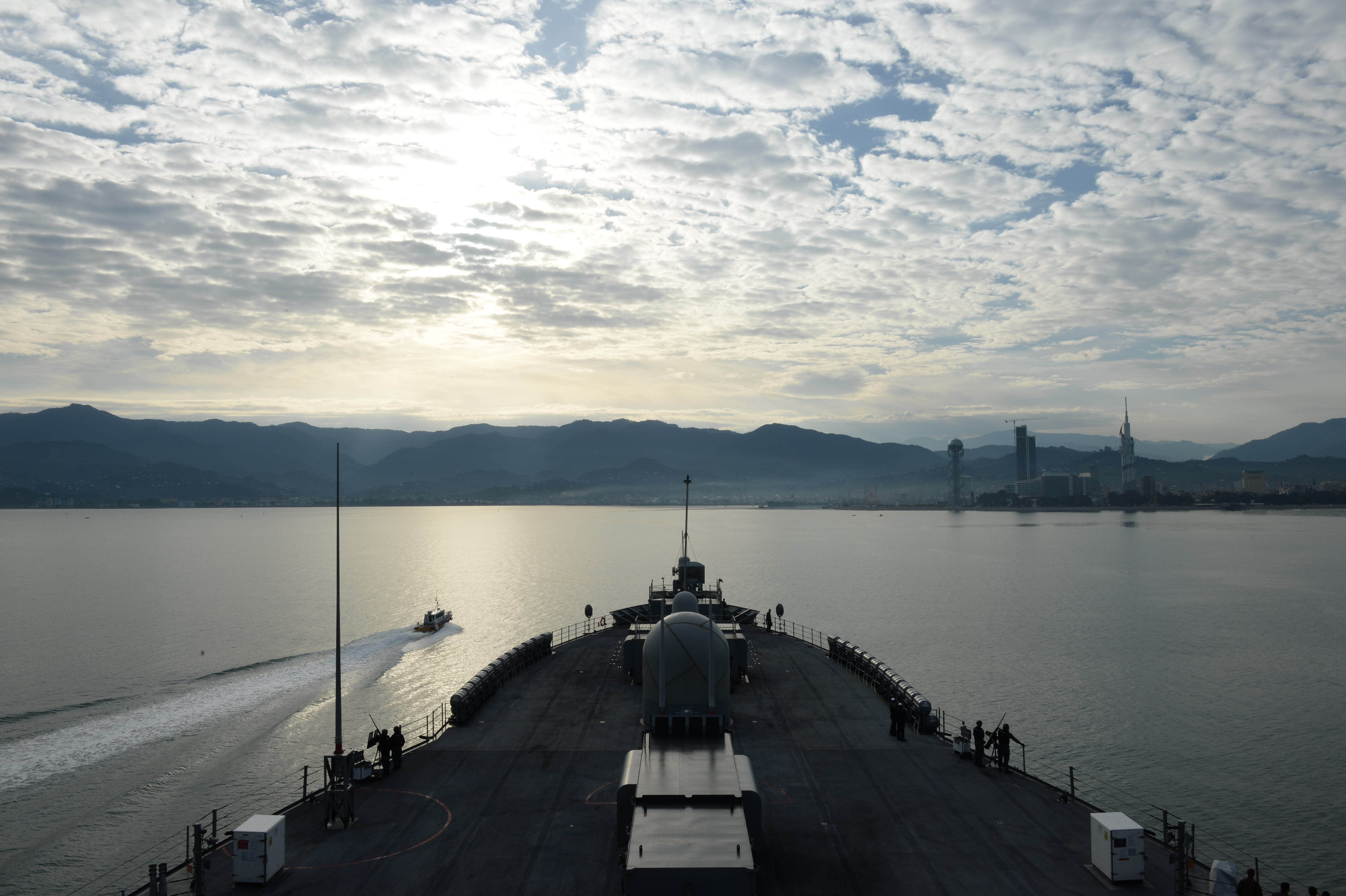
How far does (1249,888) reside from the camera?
17.7 metres

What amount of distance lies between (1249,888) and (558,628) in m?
75.6

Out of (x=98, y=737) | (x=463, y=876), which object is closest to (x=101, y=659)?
(x=98, y=737)

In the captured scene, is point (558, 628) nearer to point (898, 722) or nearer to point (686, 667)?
point (898, 722)

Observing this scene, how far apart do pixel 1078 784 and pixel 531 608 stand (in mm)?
75475

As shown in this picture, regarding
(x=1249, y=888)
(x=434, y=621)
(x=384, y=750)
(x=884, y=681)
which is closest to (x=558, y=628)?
(x=434, y=621)

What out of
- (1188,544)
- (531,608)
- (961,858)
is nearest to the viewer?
(961,858)

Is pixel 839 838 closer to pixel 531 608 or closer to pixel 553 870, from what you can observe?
pixel 553 870

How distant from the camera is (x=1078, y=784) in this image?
3906cm

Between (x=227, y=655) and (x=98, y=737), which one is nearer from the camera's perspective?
(x=98, y=737)

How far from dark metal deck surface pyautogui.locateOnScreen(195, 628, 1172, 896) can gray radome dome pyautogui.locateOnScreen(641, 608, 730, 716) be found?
271 cm

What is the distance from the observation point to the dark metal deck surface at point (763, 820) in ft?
65.6

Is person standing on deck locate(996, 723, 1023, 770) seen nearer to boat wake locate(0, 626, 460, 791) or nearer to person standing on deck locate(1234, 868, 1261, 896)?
person standing on deck locate(1234, 868, 1261, 896)

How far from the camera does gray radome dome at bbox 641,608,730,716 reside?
29.3 metres

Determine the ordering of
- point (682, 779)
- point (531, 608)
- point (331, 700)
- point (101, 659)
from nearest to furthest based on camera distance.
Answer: point (682, 779)
point (331, 700)
point (101, 659)
point (531, 608)
